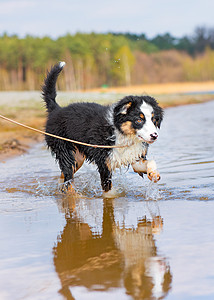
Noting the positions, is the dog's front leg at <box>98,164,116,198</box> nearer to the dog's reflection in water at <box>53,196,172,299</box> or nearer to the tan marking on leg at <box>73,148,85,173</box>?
the tan marking on leg at <box>73,148,85,173</box>

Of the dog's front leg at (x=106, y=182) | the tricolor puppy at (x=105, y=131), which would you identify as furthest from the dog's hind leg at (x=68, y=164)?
the dog's front leg at (x=106, y=182)

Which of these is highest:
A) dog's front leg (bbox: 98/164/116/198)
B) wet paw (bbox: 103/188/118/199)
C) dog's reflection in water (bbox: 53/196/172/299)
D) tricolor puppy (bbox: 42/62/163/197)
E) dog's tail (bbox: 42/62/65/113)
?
dog's tail (bbox: 42/62/65/113)

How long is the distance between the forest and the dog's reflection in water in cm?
5250

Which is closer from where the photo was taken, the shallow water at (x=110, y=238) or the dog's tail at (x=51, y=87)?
the shallow water at (x=110, y=238)

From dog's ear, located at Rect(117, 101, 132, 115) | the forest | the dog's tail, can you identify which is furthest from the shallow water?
the forest

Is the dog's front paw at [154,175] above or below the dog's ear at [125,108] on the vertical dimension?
below

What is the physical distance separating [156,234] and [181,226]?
0.30m

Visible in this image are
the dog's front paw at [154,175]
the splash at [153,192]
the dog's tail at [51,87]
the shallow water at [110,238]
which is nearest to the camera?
the shallow water at [110,238]

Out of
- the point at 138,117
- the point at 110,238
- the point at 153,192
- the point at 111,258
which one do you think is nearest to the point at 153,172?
the point at 153,192

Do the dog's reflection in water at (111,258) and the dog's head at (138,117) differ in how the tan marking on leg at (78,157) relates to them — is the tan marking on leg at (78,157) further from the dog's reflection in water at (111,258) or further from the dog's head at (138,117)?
the dog's reflection in water at (111,258)

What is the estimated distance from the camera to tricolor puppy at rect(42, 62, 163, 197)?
5.78 metres

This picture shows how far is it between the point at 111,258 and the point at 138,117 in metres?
2.43

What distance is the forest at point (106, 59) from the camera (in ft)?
214

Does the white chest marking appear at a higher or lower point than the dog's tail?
lower
